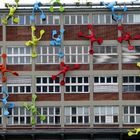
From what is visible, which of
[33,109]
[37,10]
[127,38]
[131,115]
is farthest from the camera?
[37,10]

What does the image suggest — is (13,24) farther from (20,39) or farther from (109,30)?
(109,30)

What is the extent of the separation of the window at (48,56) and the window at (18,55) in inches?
35.4

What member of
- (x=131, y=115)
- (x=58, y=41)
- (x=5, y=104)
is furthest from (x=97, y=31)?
(x=5, y=104)

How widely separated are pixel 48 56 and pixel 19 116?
5.54 meters

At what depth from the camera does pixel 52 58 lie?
50.2 meters

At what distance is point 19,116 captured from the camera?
49.9m

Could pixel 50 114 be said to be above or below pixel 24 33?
below

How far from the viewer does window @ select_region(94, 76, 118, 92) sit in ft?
163

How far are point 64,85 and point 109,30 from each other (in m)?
5.92

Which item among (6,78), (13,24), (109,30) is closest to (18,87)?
(6,78)

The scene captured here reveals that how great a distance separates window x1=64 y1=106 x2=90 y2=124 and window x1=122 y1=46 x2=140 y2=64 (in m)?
5.17

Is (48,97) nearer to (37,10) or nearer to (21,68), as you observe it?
(21,68)

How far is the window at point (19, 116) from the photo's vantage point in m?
49.9

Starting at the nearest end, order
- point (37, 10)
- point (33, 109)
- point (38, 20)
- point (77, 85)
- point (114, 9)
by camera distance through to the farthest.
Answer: point (33, 109), point (77, 85), point (114, 9), point (37, 10), point (38, 20)
